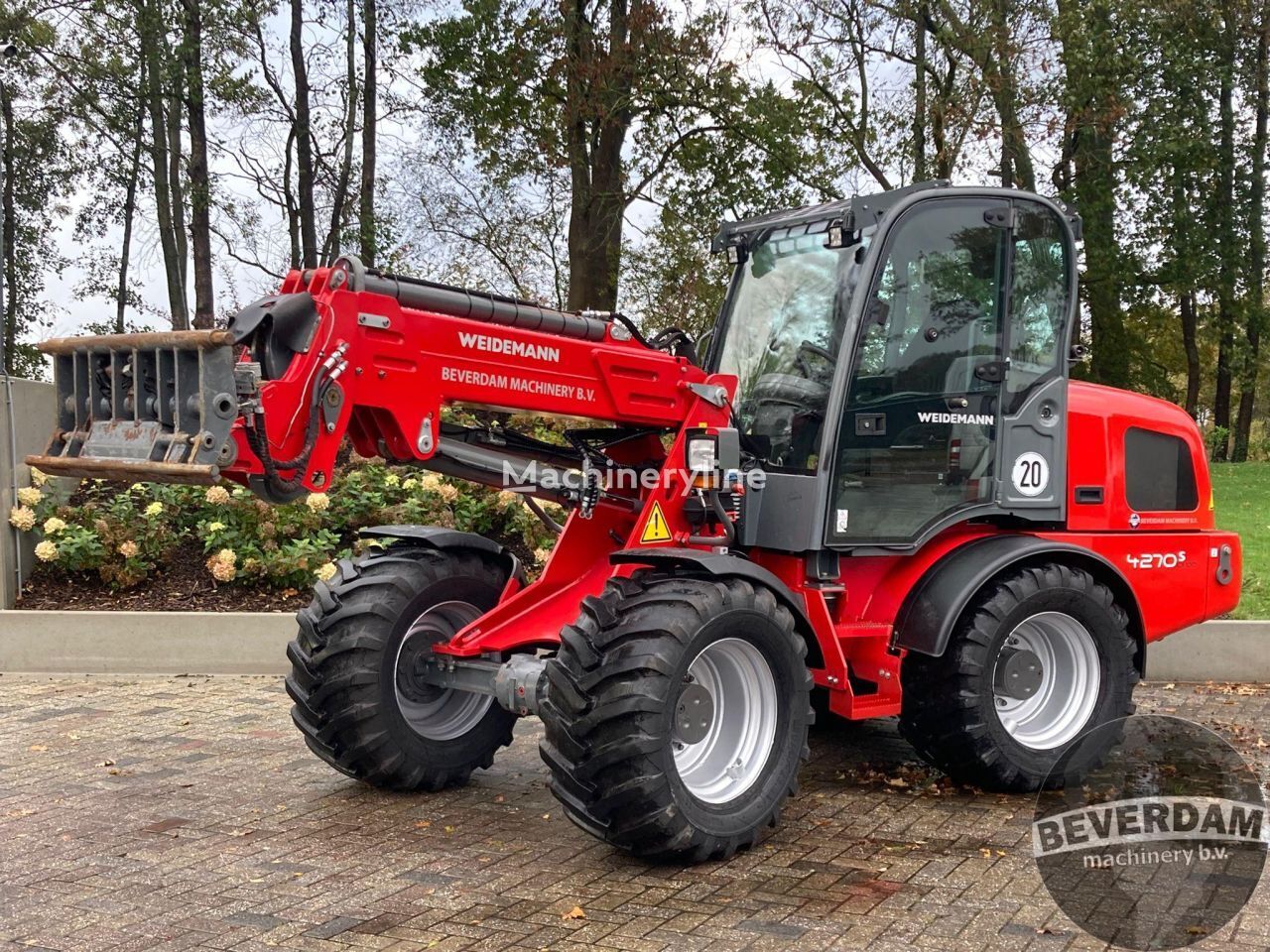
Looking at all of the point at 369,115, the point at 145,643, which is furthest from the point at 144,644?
the point at 369,115

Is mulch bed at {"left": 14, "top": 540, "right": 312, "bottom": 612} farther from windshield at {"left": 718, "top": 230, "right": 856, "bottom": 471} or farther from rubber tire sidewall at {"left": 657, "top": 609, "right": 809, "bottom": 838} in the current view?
rubber tire sidewall at {"left": 657, "top": 609, "right": 809, "bottom": 838}

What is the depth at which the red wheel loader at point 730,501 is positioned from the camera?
4371mm

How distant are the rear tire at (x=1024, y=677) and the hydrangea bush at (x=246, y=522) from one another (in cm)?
458

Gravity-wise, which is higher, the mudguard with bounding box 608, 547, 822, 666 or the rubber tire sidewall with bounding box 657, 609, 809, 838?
the mudguard with bounding box 608, 547, 822, 666

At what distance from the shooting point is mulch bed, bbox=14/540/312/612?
9.05 meters

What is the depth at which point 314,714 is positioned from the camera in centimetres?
536

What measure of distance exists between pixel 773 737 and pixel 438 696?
1690 mm

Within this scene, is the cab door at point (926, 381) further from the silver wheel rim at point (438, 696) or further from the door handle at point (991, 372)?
the silver wheel rim at point (438, 696)

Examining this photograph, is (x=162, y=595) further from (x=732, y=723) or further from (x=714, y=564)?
(x=714, y=564)

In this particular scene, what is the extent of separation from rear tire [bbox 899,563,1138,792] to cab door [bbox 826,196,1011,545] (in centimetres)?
50

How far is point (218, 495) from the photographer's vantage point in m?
9.69

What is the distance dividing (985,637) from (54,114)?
22.0 m

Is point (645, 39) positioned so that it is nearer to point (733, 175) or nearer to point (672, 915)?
point (733, 175)

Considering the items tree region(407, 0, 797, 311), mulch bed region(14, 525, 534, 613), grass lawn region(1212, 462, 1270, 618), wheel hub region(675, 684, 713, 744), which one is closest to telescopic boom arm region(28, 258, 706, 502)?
wheel hub region(675, 684, 713, 744)
